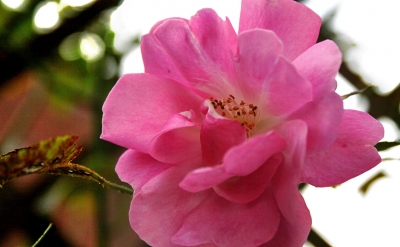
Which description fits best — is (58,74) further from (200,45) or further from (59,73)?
(200,45)

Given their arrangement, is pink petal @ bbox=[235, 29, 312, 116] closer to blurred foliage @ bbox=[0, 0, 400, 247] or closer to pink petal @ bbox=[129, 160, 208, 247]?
pink petal @ bbox=[129, 160, 208, 247]

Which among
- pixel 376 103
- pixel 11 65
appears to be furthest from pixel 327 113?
pixel 11 65

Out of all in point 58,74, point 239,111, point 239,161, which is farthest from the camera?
point 58,74

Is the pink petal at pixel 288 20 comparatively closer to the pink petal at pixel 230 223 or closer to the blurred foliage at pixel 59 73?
the pink petal at pixel 230 223

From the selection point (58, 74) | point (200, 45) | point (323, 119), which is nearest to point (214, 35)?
point (200, 45)

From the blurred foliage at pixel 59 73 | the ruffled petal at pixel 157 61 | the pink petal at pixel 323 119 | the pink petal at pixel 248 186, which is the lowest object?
the blurred foliage at pixel 59 73

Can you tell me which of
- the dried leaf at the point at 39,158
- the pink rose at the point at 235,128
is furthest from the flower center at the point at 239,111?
the dried leaf at the point at 39,158

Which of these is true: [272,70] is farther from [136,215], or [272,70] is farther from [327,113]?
[136,215]

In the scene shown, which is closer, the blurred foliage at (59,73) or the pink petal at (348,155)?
the pink petal at (348,155)

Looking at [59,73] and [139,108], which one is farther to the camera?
[59,73]
